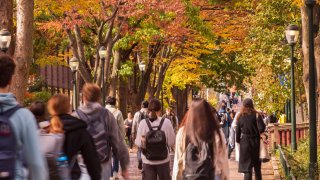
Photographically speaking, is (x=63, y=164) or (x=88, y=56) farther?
(x=88, y=56)

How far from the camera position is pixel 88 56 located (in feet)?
134

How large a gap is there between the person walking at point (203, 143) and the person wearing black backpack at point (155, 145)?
2673mm

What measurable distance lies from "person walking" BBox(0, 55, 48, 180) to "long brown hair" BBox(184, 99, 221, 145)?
10.8 ft

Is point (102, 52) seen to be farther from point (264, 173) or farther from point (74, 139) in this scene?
point (74, 139)

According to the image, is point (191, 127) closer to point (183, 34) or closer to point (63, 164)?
point (63, 164)

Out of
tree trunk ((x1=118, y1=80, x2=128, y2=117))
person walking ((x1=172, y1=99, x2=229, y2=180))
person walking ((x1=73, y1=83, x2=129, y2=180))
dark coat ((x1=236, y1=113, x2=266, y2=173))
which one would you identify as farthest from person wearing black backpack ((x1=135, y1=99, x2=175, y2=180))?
tree trunk ((x1=118, y1=80, x2=128, y2=117))

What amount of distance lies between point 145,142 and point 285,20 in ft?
73.2

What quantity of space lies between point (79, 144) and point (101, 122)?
1.73 m

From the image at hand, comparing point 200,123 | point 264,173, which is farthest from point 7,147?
point 264,173

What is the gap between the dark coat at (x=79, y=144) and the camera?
755 cm

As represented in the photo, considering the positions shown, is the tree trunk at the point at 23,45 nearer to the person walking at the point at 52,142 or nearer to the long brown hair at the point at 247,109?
the long brown hair at the point at 247,109

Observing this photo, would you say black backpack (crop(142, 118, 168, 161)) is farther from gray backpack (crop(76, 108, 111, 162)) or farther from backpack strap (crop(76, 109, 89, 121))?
backpack strap (crop(76, 109, 89, 121))

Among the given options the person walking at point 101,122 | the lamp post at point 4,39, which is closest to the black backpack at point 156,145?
the person walking at point 101,122

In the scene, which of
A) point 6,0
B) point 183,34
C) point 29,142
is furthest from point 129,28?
point 29,142
